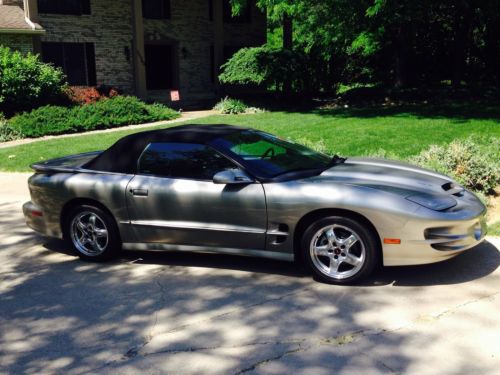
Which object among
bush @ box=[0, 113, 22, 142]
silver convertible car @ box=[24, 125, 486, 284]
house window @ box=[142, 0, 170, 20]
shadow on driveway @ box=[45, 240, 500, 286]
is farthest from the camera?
house window @ box=[142, 0, 170, 20]

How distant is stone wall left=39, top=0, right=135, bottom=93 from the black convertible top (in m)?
17.2

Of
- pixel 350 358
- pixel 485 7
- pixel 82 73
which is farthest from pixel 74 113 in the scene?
pixel 350 358

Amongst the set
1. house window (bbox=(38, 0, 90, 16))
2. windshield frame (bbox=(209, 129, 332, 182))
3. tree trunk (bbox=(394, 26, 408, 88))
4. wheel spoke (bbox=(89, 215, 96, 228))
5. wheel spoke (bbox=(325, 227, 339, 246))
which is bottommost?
wheel spoke (bbox=(89, 215, 96, 228))

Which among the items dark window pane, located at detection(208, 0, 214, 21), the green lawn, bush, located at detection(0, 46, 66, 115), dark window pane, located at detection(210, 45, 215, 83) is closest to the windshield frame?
the green lawn

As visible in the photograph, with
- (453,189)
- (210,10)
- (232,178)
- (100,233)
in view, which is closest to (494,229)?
(453,189)

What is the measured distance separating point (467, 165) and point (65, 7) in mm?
18294

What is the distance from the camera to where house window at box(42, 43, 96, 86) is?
71.2 feet

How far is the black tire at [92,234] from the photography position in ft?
19.7

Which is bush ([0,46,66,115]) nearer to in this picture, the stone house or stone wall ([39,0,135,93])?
the stone house

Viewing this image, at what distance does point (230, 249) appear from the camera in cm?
550

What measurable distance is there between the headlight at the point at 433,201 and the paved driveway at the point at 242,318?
679 millimetres

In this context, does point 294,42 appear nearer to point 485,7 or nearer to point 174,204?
point 485,7

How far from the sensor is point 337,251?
5051 mm

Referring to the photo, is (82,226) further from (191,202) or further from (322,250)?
(322,250)
